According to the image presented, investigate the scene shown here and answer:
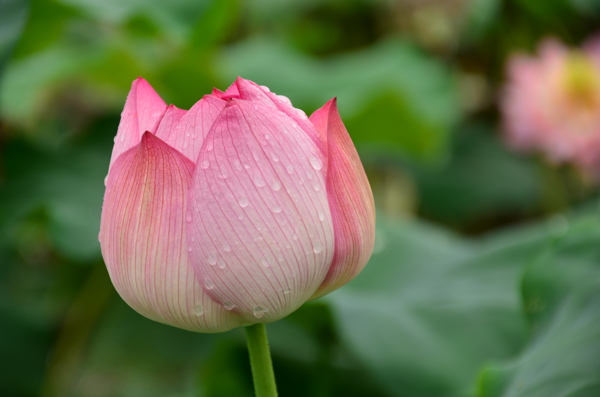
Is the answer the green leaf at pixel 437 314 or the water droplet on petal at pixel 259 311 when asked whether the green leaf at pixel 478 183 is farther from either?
the water droplet on petal at pixel 259 311

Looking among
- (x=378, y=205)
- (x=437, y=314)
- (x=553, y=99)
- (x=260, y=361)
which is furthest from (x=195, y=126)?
(x=378, y=205)

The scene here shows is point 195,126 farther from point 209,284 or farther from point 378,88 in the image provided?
point 378,88

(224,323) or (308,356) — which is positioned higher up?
(308,356)

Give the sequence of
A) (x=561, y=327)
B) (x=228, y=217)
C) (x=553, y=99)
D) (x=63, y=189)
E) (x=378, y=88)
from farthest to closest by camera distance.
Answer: (x=378, y=88), (x=553, y=99), (x=63, y=189), (x=561, y=327), (x=228, y=217)

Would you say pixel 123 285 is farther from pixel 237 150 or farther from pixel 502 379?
pixel 502 379

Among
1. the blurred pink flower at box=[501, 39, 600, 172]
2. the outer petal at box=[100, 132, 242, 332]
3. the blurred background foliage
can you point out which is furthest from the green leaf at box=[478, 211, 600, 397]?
the blurred pink flower at box=[501, 39, 600, 172]

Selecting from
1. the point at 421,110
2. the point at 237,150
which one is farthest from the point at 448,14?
the point at 237,150

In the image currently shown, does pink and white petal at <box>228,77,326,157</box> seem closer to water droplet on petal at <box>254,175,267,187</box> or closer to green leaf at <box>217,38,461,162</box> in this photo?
water droplet on petal at <box>254,175,267,187</box>
